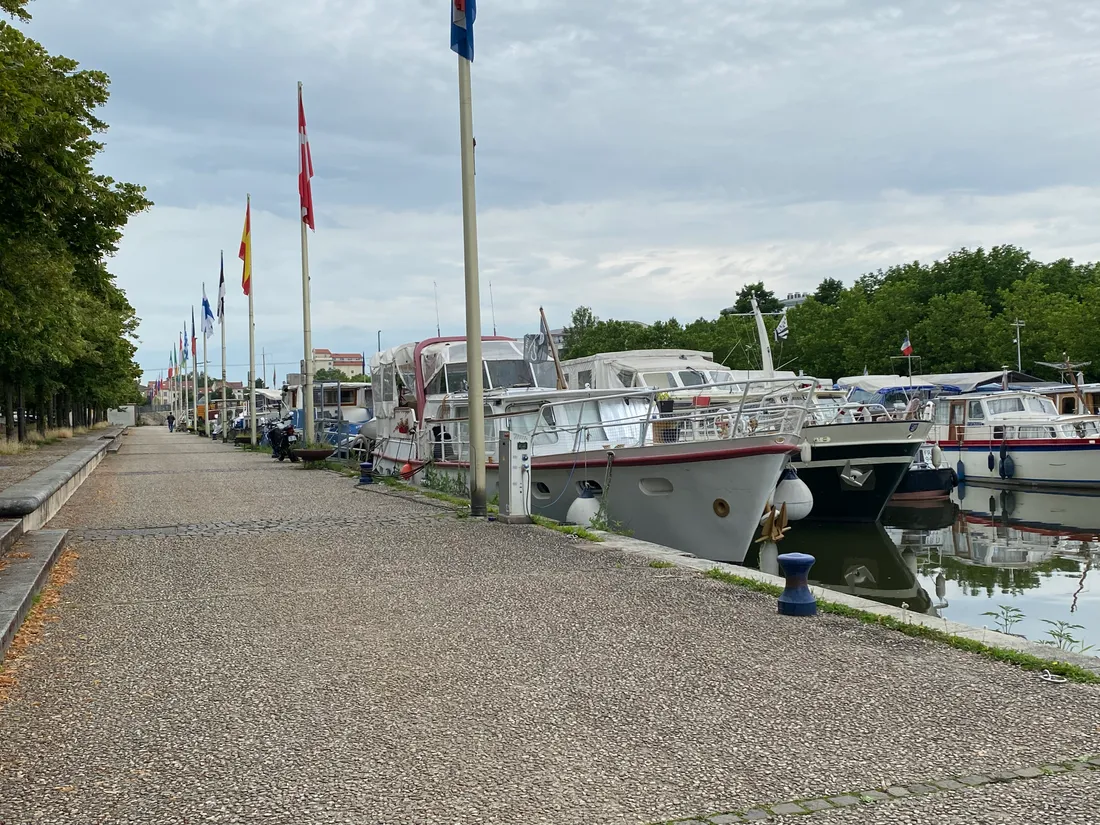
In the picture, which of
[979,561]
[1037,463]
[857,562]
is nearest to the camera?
[857,562]

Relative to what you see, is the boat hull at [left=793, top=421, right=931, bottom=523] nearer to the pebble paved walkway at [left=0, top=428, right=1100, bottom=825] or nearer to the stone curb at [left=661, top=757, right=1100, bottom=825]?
the pebble paved walkway at [left=0, top=428, right=1100, bottom=825]

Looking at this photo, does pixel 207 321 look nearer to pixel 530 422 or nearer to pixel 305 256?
pixel 305 256

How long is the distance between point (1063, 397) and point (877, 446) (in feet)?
101

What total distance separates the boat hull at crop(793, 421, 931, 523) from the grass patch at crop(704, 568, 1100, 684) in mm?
13632

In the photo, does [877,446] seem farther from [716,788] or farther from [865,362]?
[865,362]

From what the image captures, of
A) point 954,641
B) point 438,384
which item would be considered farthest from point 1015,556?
point 954,641

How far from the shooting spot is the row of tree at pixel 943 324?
5769cm

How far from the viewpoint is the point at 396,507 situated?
15703 mm

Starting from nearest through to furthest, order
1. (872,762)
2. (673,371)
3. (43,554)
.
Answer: (872,762) → (43,554) → (673,371)

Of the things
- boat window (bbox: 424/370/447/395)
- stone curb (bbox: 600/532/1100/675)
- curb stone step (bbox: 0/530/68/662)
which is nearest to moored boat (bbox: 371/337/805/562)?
boat window (bbox: 424/370/447/395)

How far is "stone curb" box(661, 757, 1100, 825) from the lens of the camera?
385cm

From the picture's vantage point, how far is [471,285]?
14141 millimetres

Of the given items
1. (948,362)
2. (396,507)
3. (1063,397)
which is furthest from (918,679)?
(948,362)

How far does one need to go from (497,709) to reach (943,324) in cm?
6295
